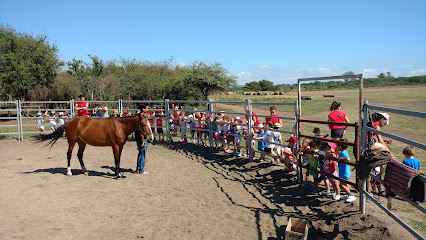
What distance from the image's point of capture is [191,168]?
8828mm

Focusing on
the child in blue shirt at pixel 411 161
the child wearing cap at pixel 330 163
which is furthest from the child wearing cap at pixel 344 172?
the child in blue shirt at pixel 411 161

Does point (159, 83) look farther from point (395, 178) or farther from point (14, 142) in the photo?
point (395, 178)

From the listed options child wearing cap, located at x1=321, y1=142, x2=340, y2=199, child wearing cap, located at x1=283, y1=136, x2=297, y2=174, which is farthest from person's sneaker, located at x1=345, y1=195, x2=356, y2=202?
child wearing cap, located at x1=283, y1=136, x2=297, y2=174

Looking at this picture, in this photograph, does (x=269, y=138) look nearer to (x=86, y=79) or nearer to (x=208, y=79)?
(x=208, y=79)

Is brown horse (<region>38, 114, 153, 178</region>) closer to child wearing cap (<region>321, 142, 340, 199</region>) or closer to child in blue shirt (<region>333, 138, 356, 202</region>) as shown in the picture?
child wearing cap (<region>321, 142, 340, 199</region>)

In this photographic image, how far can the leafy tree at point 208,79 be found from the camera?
29672 millimetres

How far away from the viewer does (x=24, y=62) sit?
24359 millimetres

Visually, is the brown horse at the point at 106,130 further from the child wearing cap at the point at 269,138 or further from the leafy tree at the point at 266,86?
the leafy tree at the point at 266,86

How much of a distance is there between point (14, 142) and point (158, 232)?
1183 centimetres

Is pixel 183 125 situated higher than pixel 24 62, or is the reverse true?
pixel 24 62

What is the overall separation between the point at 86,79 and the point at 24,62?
24.2ft

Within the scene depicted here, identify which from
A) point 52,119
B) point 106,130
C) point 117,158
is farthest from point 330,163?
point 52,119

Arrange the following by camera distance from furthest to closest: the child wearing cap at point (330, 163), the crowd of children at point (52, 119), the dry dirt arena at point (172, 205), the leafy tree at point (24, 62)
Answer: the leafy tree at point (24, 62)
the crowd of children at point (52, 119)
the child wearing cap at point (330, 163)
the dry dirt arena at point (172, 205)

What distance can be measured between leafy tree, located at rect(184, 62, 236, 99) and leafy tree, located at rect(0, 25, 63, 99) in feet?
39.1
